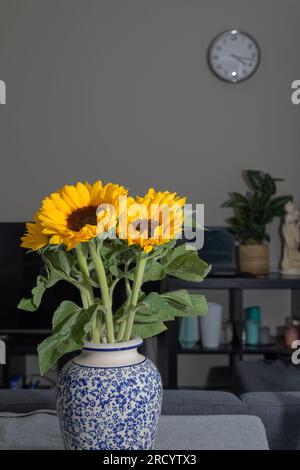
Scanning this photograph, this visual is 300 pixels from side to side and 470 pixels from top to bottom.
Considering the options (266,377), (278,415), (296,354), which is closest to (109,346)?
(278,415)

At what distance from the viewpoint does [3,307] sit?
3.24 m

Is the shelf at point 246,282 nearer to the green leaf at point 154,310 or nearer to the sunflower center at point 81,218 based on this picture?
the green leaf at point 154,310

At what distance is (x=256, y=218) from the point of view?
129 inches

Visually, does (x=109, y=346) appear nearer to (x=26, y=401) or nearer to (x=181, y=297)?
(x=181, y=297)

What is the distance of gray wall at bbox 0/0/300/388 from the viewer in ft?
11.3

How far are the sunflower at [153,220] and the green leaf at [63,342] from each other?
0.12 m

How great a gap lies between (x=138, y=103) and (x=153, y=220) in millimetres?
2808

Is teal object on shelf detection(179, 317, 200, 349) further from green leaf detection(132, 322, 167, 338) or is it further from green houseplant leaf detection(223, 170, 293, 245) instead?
green leaf detection(132, 322, 167, 338)

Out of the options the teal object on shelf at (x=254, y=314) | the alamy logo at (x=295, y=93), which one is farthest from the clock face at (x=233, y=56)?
the teal object on shelf at (x=254, y=314)

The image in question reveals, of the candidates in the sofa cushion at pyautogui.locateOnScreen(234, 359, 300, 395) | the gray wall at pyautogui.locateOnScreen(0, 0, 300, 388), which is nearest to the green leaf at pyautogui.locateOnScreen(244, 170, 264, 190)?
the gray wall at pyautogui.locateOnScreen(0, 0, 300, 388)

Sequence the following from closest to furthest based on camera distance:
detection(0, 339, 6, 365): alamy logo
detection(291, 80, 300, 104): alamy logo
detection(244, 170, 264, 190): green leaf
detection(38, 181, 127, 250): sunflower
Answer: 1. detection(38, 181, 127, 250): sunflower
2. detection(0, 339, 6, 365): alamy logo
3. detection(244, 170, 264, 190): green leaf
4. detection(291, 80, 300, 104): alamy logo

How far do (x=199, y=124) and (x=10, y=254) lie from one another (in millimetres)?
1391

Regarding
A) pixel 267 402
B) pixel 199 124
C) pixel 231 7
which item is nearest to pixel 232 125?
pixel 199 124

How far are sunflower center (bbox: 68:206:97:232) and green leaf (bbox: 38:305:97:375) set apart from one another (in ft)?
0.39
